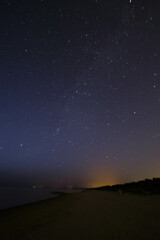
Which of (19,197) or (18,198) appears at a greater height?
(19,197)

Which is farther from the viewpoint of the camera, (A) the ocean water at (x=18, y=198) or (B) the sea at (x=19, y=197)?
(B) the sea at (x=19, y=197)

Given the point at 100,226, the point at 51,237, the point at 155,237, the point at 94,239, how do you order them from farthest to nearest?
the point at 100,226
the point at 51,237
the point at 94,239
the point at 155,237

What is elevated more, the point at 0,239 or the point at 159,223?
the point at 159,223

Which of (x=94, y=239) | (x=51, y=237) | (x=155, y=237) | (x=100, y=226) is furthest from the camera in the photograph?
(x=100, y=226)

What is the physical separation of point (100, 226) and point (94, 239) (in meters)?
1.84

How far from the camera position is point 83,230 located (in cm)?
712

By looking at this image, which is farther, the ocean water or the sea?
the sea

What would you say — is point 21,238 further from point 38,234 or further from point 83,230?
point 83,230

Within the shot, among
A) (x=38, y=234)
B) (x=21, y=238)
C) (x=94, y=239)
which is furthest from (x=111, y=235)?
(x=21, y=238)

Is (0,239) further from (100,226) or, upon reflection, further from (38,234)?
(100,226)

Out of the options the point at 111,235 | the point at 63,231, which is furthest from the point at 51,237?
the point at 111,235

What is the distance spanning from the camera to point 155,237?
17.7ft

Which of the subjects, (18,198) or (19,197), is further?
(19,197)

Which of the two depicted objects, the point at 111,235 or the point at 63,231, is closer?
the point at 111,235
